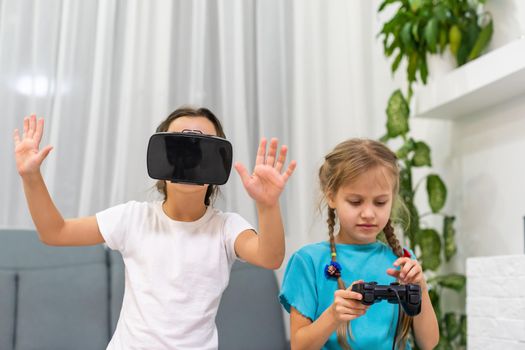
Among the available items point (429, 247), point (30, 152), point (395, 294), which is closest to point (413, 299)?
point (395, 294)

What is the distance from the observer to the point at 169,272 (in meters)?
1.27

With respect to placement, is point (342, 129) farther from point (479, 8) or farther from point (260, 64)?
point (479, 8)

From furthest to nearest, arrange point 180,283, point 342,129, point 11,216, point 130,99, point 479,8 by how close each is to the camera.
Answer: point 342,129, point 479,8, point 130,99, point 11,216, point 180,283

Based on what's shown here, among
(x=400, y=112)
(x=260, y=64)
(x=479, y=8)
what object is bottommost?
(x=400, y=112)

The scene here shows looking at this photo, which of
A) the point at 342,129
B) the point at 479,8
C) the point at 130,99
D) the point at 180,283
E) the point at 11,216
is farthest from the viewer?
the point at 342,129

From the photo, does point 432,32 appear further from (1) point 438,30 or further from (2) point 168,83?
(2) point 168,83

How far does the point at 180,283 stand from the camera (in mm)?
1265

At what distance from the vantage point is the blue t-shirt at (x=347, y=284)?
50.1 inches

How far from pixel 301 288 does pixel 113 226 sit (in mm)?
438

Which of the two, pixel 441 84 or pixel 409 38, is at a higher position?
pixel 409 38

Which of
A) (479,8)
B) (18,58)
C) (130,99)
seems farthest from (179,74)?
(479,8)

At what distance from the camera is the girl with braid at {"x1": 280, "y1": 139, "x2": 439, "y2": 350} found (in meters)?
1.26

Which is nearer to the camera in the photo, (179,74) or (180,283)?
(180,283)

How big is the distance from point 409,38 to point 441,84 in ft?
0.75
